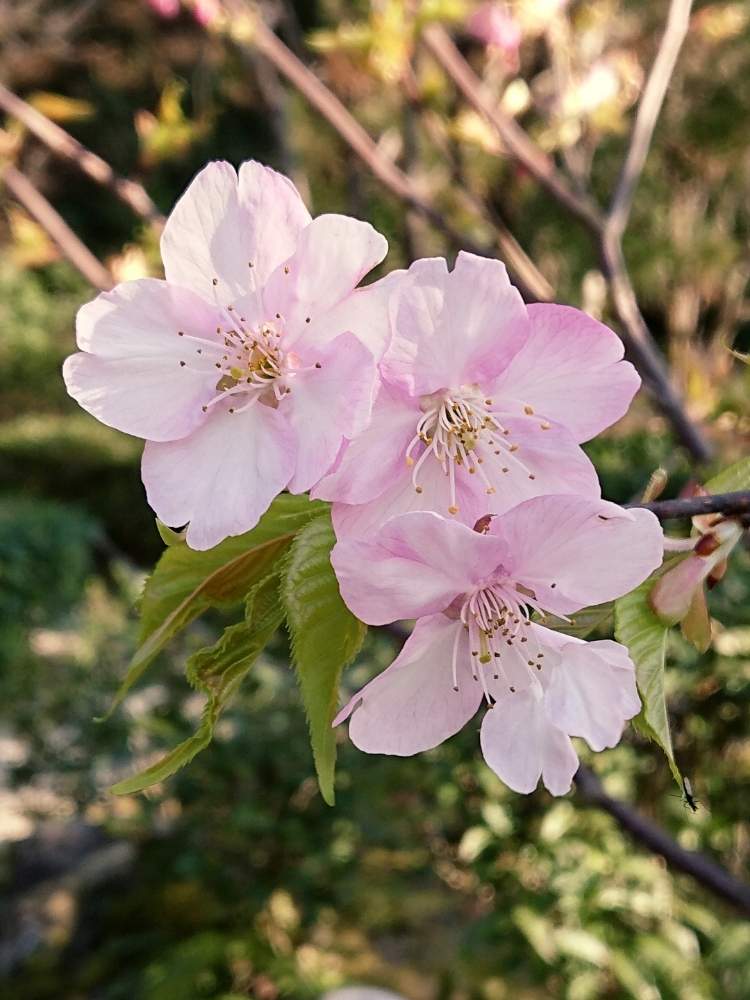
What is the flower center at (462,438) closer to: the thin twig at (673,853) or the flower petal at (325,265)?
the flower petal at (325,265)

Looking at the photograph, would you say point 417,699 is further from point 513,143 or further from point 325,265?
point 513,143

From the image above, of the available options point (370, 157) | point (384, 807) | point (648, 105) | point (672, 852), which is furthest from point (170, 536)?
point (384, 807)

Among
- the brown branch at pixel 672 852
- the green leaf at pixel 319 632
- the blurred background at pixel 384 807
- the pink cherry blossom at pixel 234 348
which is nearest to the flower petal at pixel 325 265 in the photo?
the pink cherry blossom at pixel 234 348

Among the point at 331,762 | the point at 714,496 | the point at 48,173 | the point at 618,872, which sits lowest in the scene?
the point at 48,173

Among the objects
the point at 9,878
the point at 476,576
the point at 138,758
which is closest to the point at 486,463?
the point at 476,576

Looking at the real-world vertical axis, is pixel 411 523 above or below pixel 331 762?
above

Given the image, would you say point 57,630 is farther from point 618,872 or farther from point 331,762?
point 331,762

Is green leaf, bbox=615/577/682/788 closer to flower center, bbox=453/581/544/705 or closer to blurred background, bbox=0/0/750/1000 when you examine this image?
flower center, bbox=453/581/544/705
